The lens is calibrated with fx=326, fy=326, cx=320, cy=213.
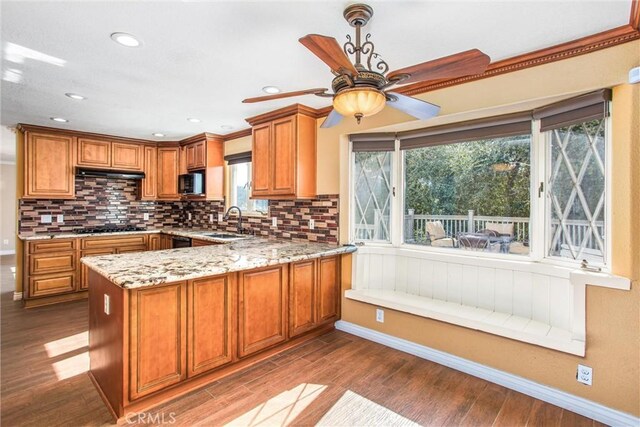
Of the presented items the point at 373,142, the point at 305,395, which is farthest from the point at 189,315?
the point at 373,142

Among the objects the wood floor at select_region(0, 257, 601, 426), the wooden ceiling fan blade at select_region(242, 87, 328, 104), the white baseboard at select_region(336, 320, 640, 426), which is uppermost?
the wooden ceiling fan blade at select_region(242, 87, 328, 104)

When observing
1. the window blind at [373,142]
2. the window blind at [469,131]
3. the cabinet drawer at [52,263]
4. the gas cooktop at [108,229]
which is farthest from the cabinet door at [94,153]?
the window blind at [469,131]

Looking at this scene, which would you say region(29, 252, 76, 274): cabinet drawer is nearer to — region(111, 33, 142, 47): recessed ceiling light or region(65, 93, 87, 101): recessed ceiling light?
region(65, 93, 87, 101): recessed ceiling light

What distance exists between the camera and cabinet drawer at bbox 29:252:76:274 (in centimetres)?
409

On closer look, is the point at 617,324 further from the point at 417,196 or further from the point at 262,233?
the point at 262,233

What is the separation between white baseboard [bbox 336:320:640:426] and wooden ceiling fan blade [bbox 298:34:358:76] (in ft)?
7.57

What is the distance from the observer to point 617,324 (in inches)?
77.2

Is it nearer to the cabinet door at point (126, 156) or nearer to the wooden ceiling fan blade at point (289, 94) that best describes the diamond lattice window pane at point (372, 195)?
the wooden ceiling fan blade at point (289, 94)

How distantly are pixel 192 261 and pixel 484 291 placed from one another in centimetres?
236

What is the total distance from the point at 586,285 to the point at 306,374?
78.4 inches

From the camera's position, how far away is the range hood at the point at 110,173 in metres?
4.59

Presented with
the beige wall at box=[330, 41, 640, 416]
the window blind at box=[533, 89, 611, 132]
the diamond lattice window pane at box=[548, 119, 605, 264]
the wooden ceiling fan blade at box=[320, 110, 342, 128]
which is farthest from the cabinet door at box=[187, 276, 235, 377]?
the window blind at box=[533, 89, 611, 132]

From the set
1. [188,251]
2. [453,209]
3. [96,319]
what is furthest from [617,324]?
[96,319]

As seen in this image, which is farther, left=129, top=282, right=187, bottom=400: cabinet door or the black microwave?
the black microwave
